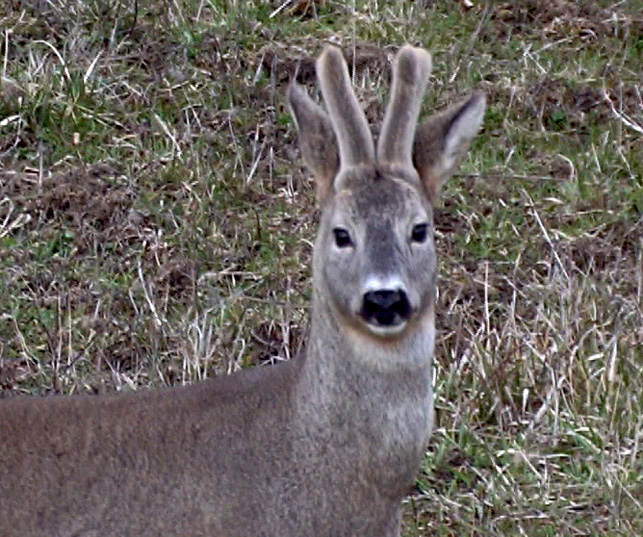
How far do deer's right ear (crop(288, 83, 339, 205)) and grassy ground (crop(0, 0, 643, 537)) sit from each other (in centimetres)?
157

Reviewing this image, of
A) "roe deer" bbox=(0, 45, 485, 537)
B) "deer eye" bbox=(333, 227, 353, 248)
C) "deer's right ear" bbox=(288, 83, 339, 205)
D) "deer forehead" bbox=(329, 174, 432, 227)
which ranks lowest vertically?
"roe deer" bbox=(0, 45, 485, 537)

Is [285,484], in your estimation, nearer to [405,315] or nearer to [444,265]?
[405,315]

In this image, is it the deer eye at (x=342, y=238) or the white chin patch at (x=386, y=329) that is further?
the deer eye at (x=342, y=238)

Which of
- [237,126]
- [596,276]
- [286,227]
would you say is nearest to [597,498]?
[596,276]

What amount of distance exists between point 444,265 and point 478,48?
210 cm

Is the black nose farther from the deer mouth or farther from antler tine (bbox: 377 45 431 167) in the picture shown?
antler tine (bbox: 377 45 431 167)

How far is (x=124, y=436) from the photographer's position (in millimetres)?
6051

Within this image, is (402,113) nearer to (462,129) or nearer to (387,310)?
(462,129)

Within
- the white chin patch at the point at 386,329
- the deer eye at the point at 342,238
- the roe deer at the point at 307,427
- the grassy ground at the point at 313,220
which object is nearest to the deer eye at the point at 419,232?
the roe deer at the point at 307,427

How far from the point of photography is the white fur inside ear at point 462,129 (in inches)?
247

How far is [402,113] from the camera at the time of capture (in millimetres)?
6102

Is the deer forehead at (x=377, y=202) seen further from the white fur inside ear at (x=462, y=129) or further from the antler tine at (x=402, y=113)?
the white fur inside ear at (x=462, y=129)

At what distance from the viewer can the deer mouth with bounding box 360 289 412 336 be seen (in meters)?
5.75

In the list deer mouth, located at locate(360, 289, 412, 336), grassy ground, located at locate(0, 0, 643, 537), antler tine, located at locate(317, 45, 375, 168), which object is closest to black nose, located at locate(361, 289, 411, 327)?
deer mouth, located at locate(360, 289, 412, 336)
